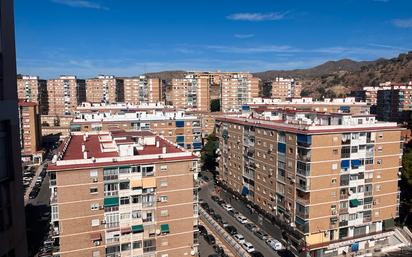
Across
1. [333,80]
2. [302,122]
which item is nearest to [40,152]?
[302,122]

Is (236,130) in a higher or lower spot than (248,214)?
higher

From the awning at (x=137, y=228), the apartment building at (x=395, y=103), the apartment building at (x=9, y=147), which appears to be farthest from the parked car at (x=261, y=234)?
the apartment building at (x=395, y=103)

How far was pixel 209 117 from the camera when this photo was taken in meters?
81.1

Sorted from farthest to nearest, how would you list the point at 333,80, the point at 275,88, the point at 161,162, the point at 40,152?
the point at 333,80 < the point at 275,88 < the point at 40,152 < the point at 161,162

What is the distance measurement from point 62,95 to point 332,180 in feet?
296

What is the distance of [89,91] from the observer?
106375 mm

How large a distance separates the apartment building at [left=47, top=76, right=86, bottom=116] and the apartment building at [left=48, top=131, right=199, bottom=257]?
82034 mm

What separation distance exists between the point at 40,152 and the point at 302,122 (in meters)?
55.9

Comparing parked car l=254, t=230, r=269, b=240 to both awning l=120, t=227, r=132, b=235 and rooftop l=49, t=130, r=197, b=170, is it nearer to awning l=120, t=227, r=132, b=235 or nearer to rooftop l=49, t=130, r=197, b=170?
rooftop l=49, t=130, r=197, b=170

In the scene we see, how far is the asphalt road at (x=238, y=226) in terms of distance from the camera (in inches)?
1342

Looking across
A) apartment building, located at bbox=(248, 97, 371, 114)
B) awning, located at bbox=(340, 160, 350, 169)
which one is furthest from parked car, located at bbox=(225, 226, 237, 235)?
apartment building, located at bbox=(248, 97, 371, 114)

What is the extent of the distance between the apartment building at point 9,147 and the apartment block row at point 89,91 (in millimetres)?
96504

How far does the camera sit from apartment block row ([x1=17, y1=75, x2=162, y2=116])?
333 ft

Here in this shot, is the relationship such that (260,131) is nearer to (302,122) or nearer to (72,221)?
(302,122)
